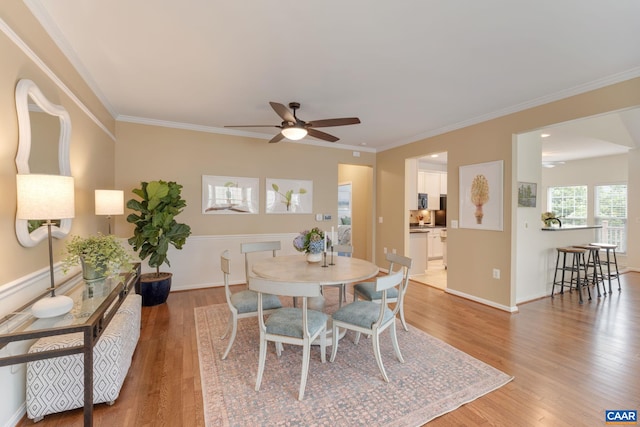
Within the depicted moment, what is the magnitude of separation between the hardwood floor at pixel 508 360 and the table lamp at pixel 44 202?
0.81m

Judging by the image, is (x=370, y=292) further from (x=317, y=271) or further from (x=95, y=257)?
(x=95, y=257)

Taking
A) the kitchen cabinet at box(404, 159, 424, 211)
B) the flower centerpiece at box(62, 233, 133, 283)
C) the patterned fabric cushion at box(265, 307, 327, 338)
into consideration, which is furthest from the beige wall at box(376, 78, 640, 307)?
the flower centerpiece at box(62, 233, 133, 283)

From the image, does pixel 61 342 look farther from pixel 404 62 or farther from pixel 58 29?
pixel 404 62

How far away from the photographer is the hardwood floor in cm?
187

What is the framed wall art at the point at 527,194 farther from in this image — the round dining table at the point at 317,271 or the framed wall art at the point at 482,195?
the round dining table at the point at 317,271

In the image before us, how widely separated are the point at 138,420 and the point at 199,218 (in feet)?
10.6

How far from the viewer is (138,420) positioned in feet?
5.97

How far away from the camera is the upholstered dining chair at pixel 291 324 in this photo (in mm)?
1941

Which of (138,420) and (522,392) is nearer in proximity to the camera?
(138,420)

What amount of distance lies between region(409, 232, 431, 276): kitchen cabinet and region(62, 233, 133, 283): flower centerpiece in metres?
4.90

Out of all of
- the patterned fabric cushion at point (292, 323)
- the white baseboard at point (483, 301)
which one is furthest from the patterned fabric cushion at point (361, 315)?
the white baseboard at point (483, 301)

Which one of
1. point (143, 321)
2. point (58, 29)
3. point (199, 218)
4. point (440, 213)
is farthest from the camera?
point (440, 213)

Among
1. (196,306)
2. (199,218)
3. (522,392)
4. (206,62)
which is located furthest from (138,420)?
(199,218)

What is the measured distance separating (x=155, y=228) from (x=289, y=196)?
2.30 m
